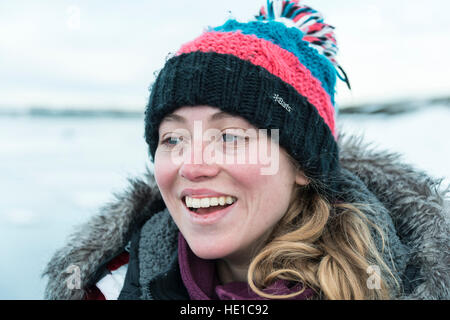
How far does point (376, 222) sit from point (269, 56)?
0.75 meters

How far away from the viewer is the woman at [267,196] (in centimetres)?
143

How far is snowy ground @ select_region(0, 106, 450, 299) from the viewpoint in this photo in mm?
3013

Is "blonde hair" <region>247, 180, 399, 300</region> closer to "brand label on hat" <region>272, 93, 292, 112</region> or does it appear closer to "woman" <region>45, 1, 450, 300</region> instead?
"woman" <region>45, 1, 450, 300</region>

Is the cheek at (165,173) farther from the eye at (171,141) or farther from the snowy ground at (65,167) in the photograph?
the snowy ground at (65,167)

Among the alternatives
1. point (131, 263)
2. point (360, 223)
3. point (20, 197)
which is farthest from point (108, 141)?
point (360, 223)

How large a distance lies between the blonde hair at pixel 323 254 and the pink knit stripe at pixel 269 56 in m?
0.38

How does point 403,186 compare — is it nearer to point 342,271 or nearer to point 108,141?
point 342,271

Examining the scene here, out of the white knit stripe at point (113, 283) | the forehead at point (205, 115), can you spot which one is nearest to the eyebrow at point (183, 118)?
the forehead at point (205, 115)

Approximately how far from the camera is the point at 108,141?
23.5 ft

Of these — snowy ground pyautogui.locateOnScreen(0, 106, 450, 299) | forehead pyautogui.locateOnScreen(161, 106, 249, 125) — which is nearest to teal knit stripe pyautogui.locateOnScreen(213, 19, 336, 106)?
forehead pyautogui.locateOnScreen(161, 106, 249, 125)

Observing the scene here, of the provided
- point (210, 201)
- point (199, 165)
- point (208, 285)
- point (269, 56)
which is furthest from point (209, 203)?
point (269, 56)
